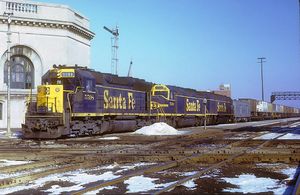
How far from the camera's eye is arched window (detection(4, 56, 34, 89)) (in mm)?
42469

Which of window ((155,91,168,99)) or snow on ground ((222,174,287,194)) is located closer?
snow on ground ((222,174,287,194))

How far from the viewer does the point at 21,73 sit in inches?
1693

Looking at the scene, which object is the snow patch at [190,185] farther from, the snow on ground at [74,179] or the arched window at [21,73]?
the arched window at [21,73]

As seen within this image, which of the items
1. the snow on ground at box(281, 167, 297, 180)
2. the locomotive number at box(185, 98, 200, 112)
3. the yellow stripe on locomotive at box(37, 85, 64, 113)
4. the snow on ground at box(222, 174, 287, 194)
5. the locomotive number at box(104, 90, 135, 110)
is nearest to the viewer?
the snow on ground at box(222, 174, 287, 194)

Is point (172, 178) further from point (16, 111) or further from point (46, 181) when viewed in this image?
point (16, 111)

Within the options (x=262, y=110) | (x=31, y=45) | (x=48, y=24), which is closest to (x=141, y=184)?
(x=31, y=45)

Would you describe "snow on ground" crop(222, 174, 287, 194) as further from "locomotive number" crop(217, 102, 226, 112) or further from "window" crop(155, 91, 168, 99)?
"locomotive number" crop(217, 102, 226, 112)

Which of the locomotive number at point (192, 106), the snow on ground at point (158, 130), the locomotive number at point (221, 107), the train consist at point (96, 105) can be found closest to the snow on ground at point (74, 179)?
the train consist at point (96, 105)

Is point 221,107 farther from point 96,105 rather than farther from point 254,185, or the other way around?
point 254,185

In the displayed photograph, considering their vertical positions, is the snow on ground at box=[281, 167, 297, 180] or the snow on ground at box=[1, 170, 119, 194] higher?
the snow on ground at box=[281, 167, 297, 180]

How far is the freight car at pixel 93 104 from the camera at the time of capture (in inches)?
858

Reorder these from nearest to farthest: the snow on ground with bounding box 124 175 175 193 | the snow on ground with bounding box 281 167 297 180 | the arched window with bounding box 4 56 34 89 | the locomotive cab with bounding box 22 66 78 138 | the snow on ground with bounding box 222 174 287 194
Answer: the snow on ground with bounding box 222 174 287 194
the snow on ground with bounding box 124 175 175 193
the snow on ground with bounding box 281 167 297 180
the locomotive cab with bounding box 22 66 78 138
the arched window with bounding box 4 56 34 89

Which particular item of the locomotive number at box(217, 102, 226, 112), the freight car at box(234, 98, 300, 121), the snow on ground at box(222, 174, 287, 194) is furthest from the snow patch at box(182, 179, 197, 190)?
the freight car at box(234, 98, 300, 121)

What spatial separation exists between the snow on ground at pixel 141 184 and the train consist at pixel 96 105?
44.5ft
